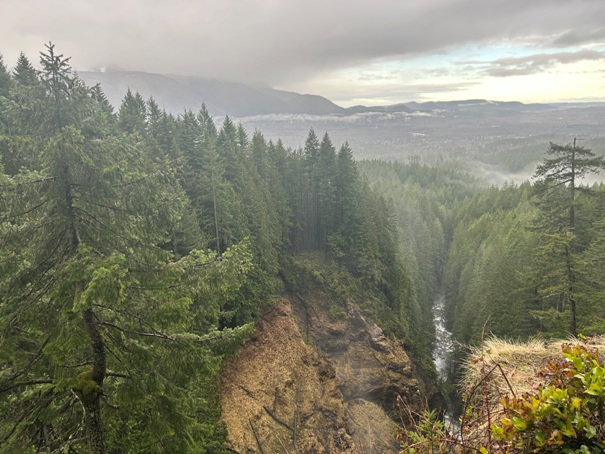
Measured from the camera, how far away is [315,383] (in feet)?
71.3

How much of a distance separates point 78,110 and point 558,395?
7.52 metres

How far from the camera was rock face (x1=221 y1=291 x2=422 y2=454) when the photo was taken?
1720cm

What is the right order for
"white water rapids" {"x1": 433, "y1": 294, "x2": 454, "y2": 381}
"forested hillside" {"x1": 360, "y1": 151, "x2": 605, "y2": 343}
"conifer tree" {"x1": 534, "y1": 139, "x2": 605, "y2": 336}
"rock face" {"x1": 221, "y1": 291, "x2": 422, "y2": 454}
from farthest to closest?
"white water rapids" {"x1": 433, "y1": 294, "x2": 454, "y2": 381} < "rock face" {"x1": 221, "y1": 291, "x2": 422, "y2": 454} < "forested hillside" {"x1": 360, "y1": 151, "x2": 605, "y2": 343} < "conifer tree" {"x1": 534, "y1": 139, "x2": 605, "y2": 336}

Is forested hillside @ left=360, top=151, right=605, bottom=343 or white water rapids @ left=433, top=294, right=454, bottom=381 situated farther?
white water rapids @ left=433, top=294, right=454, bottom=381

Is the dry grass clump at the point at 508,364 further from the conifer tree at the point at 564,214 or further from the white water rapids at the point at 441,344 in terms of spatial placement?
the white water rapids at the point at 441,344

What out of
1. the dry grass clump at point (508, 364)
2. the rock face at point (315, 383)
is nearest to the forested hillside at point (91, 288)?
the dry grass clump at point (508, 364)

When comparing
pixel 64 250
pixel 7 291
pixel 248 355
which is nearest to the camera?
pixel 7 291

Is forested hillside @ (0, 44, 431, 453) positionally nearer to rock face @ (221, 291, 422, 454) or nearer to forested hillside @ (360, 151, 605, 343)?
rock face @ (221, 291, 422, 454)

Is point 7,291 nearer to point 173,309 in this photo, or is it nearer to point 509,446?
point 173,309

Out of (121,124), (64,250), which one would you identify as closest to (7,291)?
(64,250)

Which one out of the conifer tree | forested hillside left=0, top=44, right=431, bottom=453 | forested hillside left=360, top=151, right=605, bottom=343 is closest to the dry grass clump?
forested hillside left=0, top=44, right=431, bottom=453

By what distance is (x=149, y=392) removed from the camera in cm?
617

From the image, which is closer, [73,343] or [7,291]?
[73,343]

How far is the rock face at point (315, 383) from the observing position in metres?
17.2
